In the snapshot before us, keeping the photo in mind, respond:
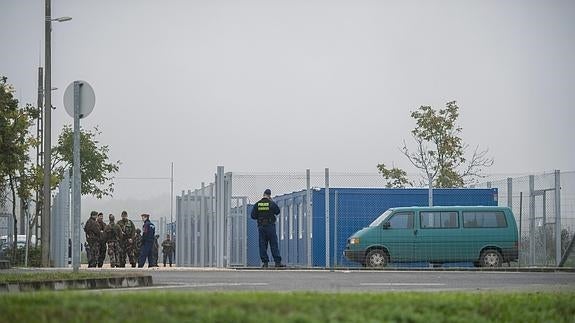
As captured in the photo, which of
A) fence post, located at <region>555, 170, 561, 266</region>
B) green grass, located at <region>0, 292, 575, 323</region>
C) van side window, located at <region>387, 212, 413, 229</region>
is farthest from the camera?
van side window, located at <region>387, 212, 413, 229</region>

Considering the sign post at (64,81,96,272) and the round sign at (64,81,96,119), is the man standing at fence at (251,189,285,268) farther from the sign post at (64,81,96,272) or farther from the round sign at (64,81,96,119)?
the round sign at (64,81,96,119)

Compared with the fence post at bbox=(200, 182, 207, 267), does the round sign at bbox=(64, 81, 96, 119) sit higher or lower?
higher

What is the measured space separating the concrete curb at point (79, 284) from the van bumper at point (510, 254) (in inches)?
525

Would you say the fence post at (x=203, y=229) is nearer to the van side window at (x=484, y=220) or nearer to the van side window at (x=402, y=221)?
the van side window at (x=402, y=221)

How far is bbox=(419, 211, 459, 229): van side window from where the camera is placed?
2898 cm

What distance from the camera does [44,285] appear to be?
50.5 ft

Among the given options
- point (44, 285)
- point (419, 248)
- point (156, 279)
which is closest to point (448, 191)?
point (419, 248)

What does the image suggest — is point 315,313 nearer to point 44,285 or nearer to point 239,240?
point 44,285

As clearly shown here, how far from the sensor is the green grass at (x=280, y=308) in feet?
26.3

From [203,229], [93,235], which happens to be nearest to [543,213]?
[203,229]

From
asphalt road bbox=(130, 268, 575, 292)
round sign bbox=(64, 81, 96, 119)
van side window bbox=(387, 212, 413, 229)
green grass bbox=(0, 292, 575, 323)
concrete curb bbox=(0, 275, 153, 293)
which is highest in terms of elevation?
round sign bbox=(64, 81, 96, 119)

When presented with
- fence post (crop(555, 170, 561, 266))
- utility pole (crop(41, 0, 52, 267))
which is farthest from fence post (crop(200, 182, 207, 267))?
fence post (crop(555, 170, 561, 266))

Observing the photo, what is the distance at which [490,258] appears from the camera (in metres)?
28.7

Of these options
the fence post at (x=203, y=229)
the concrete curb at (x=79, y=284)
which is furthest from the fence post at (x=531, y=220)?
the concrete curb at (x=79, y=284)
